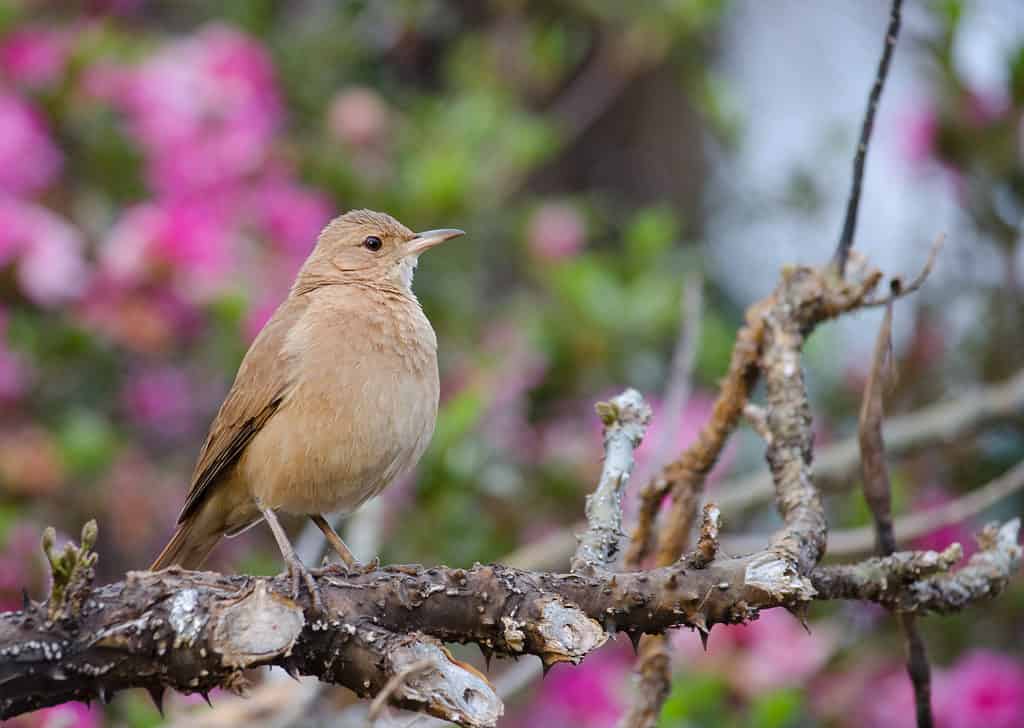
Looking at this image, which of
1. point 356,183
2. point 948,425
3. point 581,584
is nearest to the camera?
point 581,584

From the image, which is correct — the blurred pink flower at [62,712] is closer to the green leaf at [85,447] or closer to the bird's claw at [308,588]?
the green leaf at [85,447]

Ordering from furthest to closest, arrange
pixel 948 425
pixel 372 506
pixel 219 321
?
pixel 219 321, pixel 948 425, pixel 372 506

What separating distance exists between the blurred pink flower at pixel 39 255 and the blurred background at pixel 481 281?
0.01 meters

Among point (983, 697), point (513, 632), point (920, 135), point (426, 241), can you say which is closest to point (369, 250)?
point (426, 241)

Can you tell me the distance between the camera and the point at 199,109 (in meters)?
4.71

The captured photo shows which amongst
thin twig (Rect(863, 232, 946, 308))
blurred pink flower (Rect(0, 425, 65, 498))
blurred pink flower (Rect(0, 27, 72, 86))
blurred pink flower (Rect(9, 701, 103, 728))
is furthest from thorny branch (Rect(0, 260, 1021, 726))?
blurred pink flower (Rect(0, 27, 72, 86))

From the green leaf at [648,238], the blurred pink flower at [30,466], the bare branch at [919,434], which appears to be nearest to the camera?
→ the bare branch at [919,434]

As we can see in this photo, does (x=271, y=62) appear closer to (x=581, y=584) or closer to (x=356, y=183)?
(x=356, y=183)

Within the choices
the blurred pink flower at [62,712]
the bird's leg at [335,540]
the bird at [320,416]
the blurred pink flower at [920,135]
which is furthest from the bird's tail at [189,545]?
the blurred pink flower at [920,135]

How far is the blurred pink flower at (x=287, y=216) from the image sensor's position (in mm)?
4715

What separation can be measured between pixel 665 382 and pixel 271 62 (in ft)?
6.89

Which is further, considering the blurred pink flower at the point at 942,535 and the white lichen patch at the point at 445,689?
the blurred pink flower at the point at 942,535

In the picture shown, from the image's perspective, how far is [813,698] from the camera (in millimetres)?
4266

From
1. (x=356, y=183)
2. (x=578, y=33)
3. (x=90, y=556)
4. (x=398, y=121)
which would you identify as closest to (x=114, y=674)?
(x=90, y=556)
